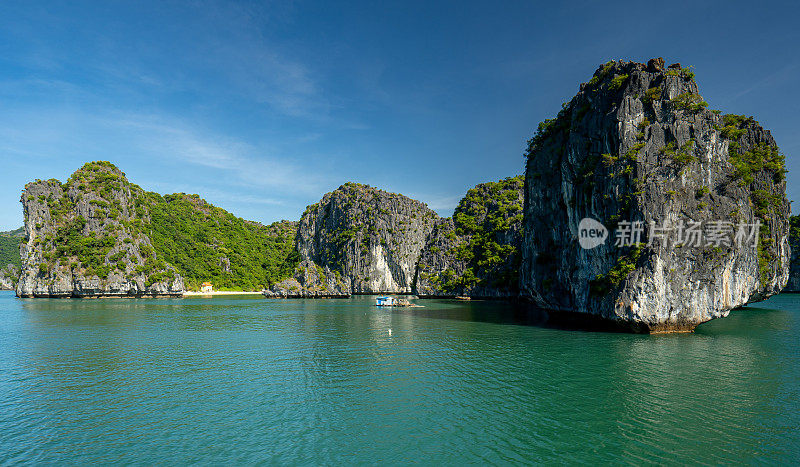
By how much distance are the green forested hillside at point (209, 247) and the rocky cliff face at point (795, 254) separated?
559 ft

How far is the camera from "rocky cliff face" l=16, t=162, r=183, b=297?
110 m

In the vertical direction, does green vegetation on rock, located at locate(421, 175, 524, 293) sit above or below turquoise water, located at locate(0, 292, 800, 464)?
above

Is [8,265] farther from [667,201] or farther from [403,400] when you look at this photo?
[667,201]

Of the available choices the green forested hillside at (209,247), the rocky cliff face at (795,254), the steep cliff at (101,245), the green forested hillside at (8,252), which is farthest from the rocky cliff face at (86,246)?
the rocky cliff face at (795,254)

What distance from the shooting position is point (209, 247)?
16925 centimetres

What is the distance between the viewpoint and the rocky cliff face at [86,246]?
110 metres

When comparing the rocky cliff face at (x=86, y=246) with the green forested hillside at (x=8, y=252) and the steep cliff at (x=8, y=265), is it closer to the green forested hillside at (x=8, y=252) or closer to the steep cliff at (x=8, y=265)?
the steep cliff at (x=8, y=265)

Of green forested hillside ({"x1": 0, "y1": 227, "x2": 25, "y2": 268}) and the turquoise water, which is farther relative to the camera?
green forested hillside ({"x1": 0, "y1": 227, "x2": 25, "y2": 268})

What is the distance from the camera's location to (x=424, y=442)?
15.3 meters

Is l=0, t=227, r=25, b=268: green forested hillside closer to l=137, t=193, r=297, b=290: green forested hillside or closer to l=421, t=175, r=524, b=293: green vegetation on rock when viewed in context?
l=137, t=193, r=297, b=290: green forested hillside

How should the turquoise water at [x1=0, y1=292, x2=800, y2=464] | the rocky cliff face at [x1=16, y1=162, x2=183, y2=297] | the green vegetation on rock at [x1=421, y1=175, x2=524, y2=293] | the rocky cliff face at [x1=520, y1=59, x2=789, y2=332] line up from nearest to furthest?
the turquoise water at [x1=0, y1=292, x2=800, y2=464] → the rocky cliff face at [x1=520, y1=59, x2=789, y2=332] → the green vegetation on rock at [x1=421, y1=175, x2=524, y2=293] → the rocky cliff face at [x1=16, y1=162, x2=183, y2=297]

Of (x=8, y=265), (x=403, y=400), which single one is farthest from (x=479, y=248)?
(x=8, y=265)

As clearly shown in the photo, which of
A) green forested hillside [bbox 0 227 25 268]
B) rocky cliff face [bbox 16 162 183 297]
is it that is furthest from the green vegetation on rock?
green forested hillside [bbox 0 227 25 268]

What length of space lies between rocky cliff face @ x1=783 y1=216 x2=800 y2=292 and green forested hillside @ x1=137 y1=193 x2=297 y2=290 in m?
170
